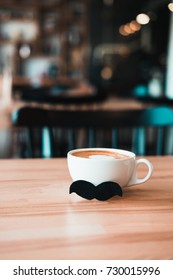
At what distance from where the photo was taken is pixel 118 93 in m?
8.00

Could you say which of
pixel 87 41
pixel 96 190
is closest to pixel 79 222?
pixel 96 190

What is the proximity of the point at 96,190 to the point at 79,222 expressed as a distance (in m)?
0.10

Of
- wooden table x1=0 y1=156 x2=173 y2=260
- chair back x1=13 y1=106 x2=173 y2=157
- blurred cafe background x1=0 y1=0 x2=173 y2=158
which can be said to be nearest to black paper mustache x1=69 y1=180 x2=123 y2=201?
wooden table x1=0 y1=156 x2=173 y2=260

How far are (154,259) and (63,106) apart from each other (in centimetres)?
214

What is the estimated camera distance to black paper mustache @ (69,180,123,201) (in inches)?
24.4

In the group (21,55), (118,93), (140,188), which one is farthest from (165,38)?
(140,188)

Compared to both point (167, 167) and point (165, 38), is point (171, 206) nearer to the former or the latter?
point (167, 167)

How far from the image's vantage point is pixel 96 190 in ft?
2.04

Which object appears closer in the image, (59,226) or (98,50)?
(59,226)

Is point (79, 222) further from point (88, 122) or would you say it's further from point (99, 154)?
point (88, 122)

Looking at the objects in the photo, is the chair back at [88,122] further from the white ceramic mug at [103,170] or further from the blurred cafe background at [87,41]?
the blurred cafe background at [87,41]

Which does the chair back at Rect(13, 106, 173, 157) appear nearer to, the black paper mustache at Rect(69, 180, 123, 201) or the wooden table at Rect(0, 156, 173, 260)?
the wooden table at Rect(0, 156, 173, 260)

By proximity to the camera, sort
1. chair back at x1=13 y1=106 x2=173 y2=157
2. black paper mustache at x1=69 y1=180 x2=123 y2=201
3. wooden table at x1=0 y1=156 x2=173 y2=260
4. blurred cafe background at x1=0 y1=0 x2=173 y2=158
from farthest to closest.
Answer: blurred cafe background at x1=0 y1=0 x2=173 y2=158
chair back at x1=13 y1=106 x2=173 y2=157
black paper mustache at x1=69 y1=180 x2=123 y2=201
wooden table at x1=0 y1=156 x2=173 y2=260
